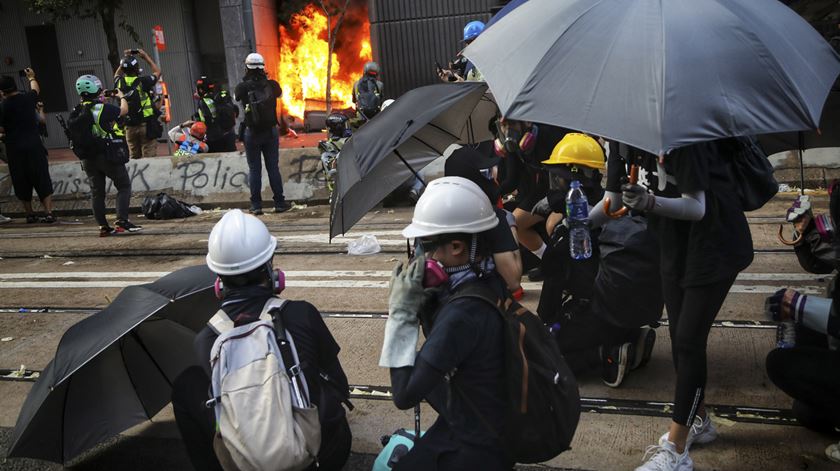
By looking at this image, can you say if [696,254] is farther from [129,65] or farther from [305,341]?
[129,65]

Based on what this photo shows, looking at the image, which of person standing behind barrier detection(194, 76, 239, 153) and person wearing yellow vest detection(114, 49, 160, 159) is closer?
person wearing yellow vest detection(114, 49, 160, 159)

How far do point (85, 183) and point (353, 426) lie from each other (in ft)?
32.2

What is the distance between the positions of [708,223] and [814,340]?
3.57 feet

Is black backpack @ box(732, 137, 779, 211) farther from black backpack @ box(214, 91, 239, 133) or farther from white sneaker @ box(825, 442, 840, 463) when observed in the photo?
black backpack @ box(214, 91, 239, 133)

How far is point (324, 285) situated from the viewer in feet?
23.0

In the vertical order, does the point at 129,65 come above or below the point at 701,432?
above

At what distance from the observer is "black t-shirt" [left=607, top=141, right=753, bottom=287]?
324cm

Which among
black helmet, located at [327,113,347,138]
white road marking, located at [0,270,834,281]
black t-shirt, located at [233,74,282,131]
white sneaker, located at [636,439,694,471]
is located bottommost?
white road marking, located at [0,270,834,281]

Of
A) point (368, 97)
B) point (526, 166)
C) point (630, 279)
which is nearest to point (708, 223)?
point (630, 279)

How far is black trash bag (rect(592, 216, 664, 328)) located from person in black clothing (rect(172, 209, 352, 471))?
5.68ft

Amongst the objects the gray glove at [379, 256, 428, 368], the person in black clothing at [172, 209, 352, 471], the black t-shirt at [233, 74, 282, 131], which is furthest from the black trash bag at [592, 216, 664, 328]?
the black t-shirt at [233, 74, 282, 131]

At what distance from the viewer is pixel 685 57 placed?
9.25 ft

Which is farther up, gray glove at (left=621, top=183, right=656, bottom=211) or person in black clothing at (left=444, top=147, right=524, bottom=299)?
gray glove at (left=621, top=183, right=656, bottom=211)

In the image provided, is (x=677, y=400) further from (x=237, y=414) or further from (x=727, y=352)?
(x=237, y=414)
